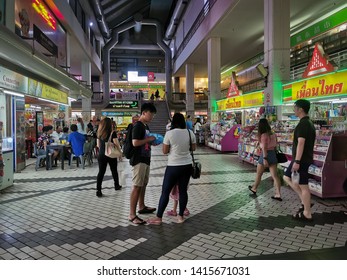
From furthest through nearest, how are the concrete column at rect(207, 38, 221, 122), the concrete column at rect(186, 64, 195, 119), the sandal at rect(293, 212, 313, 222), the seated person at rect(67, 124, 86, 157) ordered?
the concrete column at rect(186, 64, 195, 119) → the concrete column at rect(207, 38, 221, 122) → the seated person at rect(67, 124, 86, 157) → the sandal at rect(293, 212, 313, 222)

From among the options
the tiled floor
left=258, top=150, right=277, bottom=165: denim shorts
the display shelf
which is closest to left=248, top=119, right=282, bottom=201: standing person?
left=258, top=150, right=277, bottom=165: denim shorts

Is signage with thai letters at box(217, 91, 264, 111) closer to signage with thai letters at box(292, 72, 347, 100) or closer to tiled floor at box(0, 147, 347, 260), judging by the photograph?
signage with thai letters at box(292, 72, 347, 100)

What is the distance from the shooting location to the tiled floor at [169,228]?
2953mm

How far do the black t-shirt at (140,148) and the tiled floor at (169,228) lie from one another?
0.81 metres

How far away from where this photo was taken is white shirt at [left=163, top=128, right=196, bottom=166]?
3480 mm

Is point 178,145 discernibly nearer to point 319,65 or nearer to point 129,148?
point 129,148

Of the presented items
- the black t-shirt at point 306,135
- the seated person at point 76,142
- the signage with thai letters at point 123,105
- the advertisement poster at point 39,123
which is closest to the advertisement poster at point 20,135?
the seated person at point 76,142

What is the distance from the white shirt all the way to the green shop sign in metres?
9.29

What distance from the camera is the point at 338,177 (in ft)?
15.7

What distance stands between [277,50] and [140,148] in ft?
20.7

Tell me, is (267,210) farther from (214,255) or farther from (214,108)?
(214,108)

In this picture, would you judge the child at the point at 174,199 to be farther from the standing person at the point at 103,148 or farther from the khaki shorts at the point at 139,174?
the standing person at the point at 103,148

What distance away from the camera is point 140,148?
377 centimetres

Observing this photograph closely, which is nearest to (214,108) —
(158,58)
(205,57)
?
(205,57)
